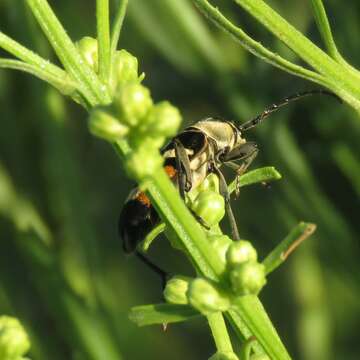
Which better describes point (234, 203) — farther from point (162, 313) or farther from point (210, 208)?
point (162, 313)

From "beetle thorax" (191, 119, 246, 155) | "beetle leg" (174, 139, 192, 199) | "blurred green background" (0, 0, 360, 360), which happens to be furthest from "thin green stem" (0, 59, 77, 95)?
"blurred green background" (0, 0, 360, 360)

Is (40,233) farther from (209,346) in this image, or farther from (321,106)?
(209,346)

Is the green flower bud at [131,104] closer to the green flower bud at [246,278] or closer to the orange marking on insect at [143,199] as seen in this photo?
the green flower bud at [246,278]

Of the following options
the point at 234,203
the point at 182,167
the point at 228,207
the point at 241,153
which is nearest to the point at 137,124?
the point at 228,207

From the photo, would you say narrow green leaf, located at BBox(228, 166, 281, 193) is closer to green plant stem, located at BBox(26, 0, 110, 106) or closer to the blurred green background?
green plant stem, located at BBox(26, 0, 110, 106)

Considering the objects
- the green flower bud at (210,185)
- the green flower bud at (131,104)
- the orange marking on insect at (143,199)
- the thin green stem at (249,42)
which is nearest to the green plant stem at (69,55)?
the green flower bud at (131,104)

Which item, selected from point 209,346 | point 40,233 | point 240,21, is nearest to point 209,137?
point 40,233
